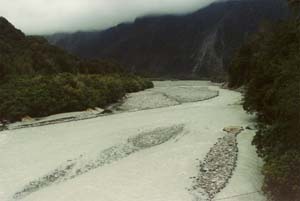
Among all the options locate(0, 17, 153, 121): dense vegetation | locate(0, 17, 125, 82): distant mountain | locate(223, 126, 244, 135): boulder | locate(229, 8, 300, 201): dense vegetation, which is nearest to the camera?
locate(229, 8, 300, 201): dense vegetation

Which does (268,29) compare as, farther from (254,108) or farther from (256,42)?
(254,108)

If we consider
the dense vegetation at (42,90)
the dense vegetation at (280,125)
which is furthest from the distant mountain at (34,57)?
the dense vegetation at (280,125)

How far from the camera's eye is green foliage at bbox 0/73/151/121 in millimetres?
60156

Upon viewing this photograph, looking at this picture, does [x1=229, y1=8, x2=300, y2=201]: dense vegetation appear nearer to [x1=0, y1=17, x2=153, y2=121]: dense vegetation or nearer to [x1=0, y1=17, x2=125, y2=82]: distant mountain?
[x1=0, y1=17, x2=153, y2=121]: dense vegetation

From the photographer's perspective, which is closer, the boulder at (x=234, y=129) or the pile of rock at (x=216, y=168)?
the pile of rock at (x=216, y=168)

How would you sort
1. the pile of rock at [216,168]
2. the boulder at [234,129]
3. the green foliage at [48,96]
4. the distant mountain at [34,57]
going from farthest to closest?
1. the distant mountain at [34,57]
2. the green foliage at [48,96]
3. the boulder at [234,129]
4. the pile of rock at [216,168]

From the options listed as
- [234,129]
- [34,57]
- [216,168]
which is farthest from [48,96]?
[34,57]

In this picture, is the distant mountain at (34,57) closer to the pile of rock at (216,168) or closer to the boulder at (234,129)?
the boulder at (234,129)

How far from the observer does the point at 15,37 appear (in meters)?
121

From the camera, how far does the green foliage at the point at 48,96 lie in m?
60.2

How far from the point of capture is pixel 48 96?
6300 centimetres

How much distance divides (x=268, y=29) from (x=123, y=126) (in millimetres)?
59888

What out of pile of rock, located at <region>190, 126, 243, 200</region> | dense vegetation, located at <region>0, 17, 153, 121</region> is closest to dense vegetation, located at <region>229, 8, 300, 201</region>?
pile of rock, located at <region>190, 126, 243, 200</region>

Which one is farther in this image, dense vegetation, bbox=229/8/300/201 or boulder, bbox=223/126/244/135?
boulder, bbox=223/126/244/135
